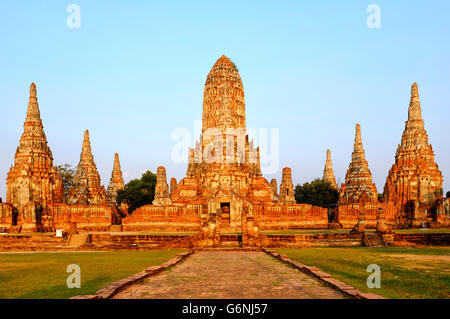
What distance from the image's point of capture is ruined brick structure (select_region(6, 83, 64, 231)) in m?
37.6

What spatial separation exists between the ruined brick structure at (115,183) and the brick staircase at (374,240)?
4490 cm

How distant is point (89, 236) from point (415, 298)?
60.8 feet

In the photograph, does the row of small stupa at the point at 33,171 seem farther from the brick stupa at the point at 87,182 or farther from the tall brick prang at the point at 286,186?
the tall brick prang at the point at 286,186

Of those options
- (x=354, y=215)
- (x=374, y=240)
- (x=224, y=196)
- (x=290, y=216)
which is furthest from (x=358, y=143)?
(x=374, y=240)

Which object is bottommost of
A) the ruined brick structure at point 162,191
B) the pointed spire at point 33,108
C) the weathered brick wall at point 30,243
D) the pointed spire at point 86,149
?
the weathered brick wall at point 30,243

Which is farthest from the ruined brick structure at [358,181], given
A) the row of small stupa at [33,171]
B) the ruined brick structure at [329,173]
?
the row of small stupa at [33,171]

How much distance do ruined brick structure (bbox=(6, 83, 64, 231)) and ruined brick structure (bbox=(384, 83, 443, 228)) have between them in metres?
32.2

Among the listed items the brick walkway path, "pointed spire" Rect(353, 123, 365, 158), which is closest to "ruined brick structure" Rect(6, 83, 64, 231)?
the brick walkway path

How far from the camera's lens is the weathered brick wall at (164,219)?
3466 cm

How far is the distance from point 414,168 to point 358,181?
6438 millimetres

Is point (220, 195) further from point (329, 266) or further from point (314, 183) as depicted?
point (314, 183)

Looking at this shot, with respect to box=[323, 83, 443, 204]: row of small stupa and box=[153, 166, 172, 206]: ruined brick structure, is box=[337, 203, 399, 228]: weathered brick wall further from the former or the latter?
box=[153, 166, 172, 206]: ruined brick structure
